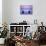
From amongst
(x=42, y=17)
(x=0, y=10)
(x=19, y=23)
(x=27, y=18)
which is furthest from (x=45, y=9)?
(x=0, y=10)

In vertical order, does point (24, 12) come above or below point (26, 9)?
below

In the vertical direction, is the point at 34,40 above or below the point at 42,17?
below

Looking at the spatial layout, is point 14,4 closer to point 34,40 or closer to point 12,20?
point 12,20

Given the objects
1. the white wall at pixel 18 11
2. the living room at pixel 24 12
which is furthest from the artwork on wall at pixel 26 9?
the white wall at pixel 18 11

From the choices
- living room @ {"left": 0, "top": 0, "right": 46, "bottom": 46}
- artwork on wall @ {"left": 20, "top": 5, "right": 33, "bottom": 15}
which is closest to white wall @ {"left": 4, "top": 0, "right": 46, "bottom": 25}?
living room @ {"left": 0, "top": 0, "right": 46, "bottom": 46}

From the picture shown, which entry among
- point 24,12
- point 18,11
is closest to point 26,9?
point 24,12

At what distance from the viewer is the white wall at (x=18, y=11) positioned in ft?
21.3

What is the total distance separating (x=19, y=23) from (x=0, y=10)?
1.05 meters

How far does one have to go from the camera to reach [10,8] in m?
6.51

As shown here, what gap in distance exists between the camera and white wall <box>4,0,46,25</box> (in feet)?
21.3

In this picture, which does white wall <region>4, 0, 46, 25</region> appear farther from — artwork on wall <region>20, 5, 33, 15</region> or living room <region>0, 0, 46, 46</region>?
artwork on wall <region>20, 5, 33, 15</region>

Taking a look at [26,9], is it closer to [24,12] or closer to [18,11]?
[24,12]

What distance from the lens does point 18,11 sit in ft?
21.4

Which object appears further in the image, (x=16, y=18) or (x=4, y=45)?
(x=16, y=18)
